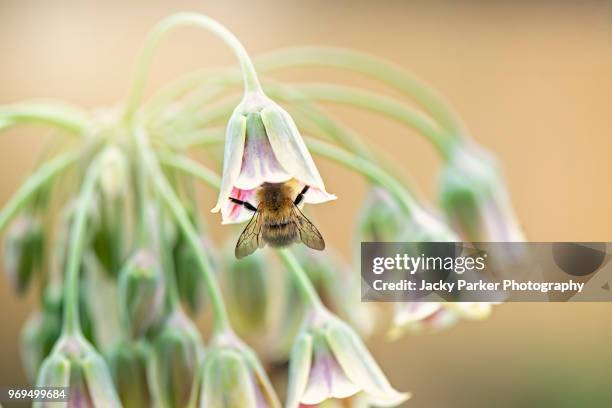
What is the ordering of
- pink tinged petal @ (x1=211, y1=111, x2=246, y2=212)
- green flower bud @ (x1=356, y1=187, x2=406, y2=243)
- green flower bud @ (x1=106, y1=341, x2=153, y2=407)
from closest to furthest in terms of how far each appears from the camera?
pink tinged petal @ (x1=211, y1=111, x2=246, y2=212) < green flower bud @ (x1=106, y1=341, x2=153, y2=407) < green flower bud @ (x1=356, y1=187, x2=406, y2=243)

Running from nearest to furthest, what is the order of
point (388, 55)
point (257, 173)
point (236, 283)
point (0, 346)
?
point (257, 173) → point (236, 283) → point (0, 346) → point (388, 55)

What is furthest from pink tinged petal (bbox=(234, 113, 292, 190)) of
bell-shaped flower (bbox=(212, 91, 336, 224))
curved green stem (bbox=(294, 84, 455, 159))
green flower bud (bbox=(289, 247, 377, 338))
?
curved green stem (bbox=(294, 84, 455, 159))

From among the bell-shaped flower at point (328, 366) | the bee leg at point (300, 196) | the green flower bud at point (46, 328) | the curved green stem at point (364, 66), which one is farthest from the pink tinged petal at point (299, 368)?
the curved green stem at point (364, 66)

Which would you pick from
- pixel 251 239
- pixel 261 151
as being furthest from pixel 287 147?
pixel 251 239

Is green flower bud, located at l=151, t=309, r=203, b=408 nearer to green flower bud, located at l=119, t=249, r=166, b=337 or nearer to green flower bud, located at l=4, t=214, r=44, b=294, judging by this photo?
green flower bud, located at l=119, t=249, r=166, b=337

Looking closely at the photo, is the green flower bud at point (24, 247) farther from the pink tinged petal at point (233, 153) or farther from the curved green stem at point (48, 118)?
the pink tinged petal at point (233, 153)

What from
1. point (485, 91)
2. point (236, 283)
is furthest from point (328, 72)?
point (236, 283)

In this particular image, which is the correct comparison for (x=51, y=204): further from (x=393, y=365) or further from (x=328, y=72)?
(x=393, y=365)
